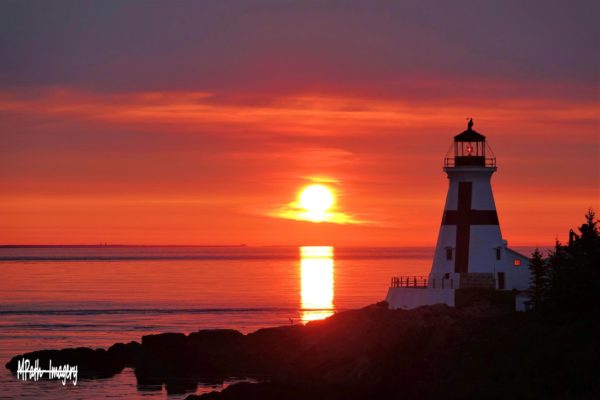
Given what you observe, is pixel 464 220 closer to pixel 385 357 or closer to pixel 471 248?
pixel 471 248

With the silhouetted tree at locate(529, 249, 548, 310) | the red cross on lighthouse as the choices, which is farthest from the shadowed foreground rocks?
the red cross on lighthouse

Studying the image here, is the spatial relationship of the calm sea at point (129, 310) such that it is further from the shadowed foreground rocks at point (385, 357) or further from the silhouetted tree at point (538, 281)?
the silhouetted tree at point (538, 281)

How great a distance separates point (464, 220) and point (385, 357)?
1281cm

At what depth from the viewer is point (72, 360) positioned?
66062 millimetres

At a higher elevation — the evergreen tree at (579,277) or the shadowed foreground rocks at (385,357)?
the evergreen tree at (579,277)

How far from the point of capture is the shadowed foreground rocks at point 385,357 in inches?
1750

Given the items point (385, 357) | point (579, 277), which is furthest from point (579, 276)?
point (385, 357)

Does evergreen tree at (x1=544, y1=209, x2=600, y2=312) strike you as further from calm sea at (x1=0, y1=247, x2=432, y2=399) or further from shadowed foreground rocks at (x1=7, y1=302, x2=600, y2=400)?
calm sea at (x1=0, y1=247, x2=432, y2=399)

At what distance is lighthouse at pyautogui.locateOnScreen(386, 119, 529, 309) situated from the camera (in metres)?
63.4

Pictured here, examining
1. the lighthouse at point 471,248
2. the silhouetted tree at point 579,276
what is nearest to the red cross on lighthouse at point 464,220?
the lighthouse at point 471,248

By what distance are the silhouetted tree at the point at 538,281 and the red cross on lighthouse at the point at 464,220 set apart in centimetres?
420

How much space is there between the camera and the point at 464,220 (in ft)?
209

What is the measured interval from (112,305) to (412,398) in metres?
83.2

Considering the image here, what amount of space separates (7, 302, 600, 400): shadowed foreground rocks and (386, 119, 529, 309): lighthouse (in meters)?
2.77
